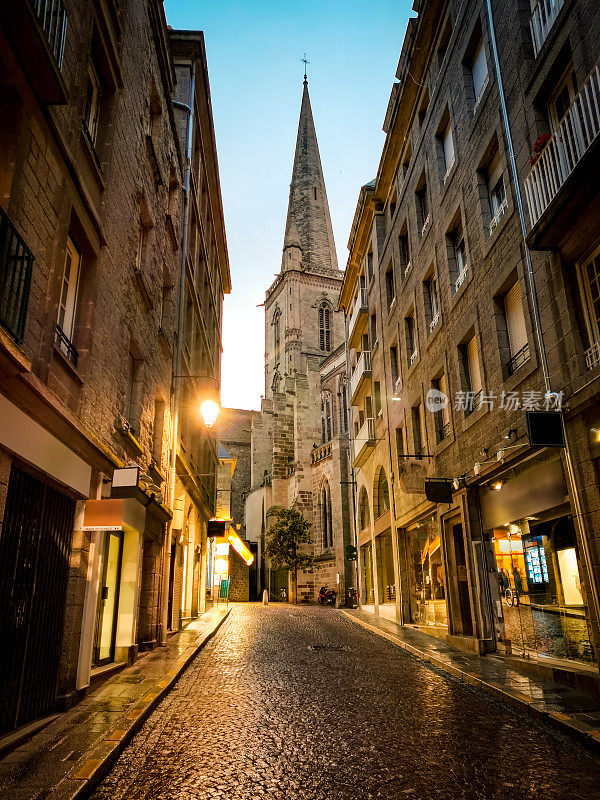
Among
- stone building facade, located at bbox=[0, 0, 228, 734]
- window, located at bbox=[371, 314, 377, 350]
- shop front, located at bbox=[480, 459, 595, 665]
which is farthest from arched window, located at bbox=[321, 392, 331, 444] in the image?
shop front, located at bbox=[480, 459, 595, 665]

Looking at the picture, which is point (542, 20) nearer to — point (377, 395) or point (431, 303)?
point (431, 303)

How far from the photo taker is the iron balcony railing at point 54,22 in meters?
6.04

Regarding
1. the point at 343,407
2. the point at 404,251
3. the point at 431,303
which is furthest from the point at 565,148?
the point at 343,407

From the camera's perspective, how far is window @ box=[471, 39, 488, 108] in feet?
41.3

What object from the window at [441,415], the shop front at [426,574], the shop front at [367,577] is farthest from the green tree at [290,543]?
the window at [441,415]

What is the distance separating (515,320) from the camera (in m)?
10.8

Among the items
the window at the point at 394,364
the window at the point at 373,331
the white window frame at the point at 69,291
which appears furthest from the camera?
the window at the point at 373,331

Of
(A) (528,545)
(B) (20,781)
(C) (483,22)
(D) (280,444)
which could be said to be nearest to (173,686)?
(B) (20,781)

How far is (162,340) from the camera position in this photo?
1416cm

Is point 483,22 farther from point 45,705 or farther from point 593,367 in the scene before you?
point 45,705

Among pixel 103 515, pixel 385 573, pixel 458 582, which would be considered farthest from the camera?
pixel 385 573

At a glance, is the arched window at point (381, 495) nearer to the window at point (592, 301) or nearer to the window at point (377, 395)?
the window at point (377, 395)

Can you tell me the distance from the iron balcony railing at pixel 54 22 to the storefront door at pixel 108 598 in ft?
21.1

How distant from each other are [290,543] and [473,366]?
30371 mm
